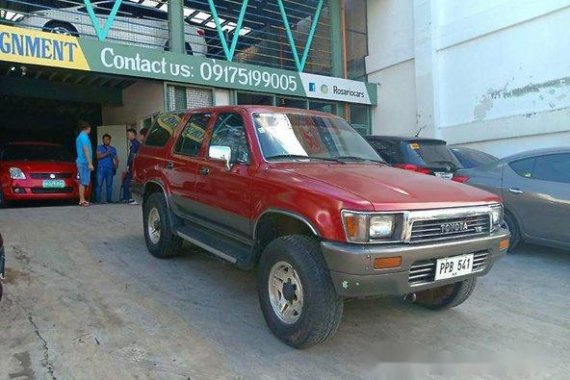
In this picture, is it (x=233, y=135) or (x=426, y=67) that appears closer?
(x=233, y=135)

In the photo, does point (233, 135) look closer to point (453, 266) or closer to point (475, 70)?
point (453, 266)

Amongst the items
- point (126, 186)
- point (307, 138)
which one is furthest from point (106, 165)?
point (307, 138)

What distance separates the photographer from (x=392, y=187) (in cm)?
338

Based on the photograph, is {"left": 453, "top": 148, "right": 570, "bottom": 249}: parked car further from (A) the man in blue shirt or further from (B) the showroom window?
(A) the man in blue shirt

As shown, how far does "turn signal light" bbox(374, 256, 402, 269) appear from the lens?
9.73 ft

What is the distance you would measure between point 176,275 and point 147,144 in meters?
1.93

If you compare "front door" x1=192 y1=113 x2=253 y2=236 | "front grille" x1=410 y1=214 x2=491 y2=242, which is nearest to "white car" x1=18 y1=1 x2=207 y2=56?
"front door" x1=192 y1=113 x2=253 y2=236

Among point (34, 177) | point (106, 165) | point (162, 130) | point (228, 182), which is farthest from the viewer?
point (106, 165)

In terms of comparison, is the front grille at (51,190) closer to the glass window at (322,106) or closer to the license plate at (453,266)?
the glass window at (322,106)

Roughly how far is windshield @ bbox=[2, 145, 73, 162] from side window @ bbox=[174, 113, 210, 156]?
6.67 m

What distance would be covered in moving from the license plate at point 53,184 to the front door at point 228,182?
6334 mm

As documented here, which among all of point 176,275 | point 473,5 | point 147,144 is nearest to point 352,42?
point 473,5

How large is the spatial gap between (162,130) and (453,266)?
12.8 ft

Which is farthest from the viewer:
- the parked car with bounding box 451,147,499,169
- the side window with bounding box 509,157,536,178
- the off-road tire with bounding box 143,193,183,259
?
the parked car with bounding box 451,147,499,169
